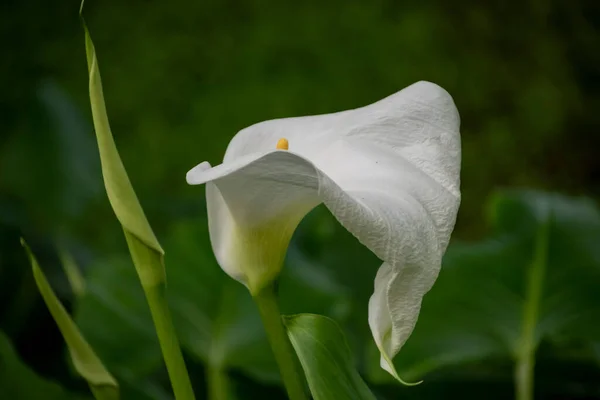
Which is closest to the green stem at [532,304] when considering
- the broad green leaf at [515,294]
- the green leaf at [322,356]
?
the broad green leaf at [515,294]

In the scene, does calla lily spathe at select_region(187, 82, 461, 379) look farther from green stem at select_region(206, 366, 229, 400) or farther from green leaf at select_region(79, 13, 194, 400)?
green stem at select_region(206, 366, 229, 400)

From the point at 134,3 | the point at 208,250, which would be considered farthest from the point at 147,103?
the point at 208,250

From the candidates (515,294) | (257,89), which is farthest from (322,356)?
(257,89)

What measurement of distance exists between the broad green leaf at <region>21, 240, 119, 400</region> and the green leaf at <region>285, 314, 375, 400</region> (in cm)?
9

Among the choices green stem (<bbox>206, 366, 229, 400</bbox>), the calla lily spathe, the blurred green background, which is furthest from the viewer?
the blurred green background

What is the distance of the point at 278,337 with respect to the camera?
317 millimetres

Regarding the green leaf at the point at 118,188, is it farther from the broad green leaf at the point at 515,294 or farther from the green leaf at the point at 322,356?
the broad green leaf at the point at 515,294

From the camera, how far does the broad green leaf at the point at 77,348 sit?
1.04 ft

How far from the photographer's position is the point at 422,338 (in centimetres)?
55

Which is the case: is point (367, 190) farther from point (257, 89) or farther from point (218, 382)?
point (257, 89)

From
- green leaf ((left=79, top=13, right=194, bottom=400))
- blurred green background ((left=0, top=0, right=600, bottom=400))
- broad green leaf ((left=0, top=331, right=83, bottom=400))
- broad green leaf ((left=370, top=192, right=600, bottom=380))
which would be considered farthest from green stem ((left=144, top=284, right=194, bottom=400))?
blurred green background ((left=0, top=0, right=600, bottom=400))

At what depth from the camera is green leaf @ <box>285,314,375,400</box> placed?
0.94ft

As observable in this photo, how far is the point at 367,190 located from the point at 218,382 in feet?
0.92

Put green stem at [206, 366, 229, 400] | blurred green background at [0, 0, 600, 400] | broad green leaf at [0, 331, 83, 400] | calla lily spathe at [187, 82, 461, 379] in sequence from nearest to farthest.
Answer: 1. calla lily spathe at [187, 82, 461, 379]
2. broad green leaf at [0, 331, 83, 400]
3. green stem at [206, 366, 229, 400]
4. blurred green background at [0, 0, 600, 400]
